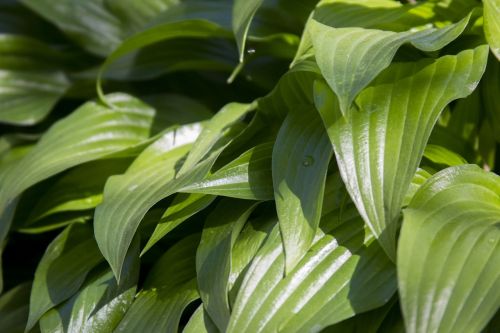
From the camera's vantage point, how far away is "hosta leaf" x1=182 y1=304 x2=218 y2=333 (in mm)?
873

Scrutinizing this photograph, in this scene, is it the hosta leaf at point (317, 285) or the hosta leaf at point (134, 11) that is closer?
the hosta leaf at point (317, 285)

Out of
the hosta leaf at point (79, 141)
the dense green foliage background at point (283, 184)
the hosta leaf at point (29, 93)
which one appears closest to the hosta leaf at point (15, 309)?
the dense green foliage background at point (283, 184)

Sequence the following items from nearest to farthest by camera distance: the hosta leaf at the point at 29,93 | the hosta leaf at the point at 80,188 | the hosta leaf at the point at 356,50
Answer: the hosta leaf at the point at 356,50 → the hosta leaf at the point at 80,188 → the hosta leaf at the point at 29,93

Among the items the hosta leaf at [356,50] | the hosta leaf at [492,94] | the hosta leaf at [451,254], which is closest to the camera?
the hosta leaf at [451,254]

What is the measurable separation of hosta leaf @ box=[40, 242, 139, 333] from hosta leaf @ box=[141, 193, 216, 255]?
0.06 m

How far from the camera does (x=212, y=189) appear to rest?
3.01ft

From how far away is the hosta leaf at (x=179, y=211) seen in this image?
95 centimetres

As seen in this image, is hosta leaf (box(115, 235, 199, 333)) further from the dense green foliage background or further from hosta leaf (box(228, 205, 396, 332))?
hosta leaf (box(228, 205, 396, 332))

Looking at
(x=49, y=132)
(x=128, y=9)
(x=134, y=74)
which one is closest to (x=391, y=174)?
(x=49, y=132)

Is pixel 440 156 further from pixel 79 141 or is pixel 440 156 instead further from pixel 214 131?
pixel 79 141

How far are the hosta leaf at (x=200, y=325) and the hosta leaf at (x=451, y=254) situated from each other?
9.5 inches

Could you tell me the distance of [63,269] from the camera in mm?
1080

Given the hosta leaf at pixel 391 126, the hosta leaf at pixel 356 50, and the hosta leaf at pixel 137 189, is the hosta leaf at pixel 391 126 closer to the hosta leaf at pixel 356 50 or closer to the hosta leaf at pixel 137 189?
the hosta leaf at pixel 356 50

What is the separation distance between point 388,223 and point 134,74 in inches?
30.2
